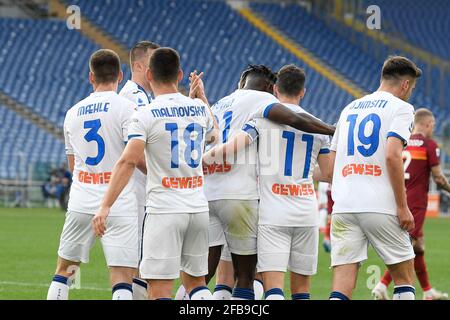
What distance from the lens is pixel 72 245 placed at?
30.0 ft

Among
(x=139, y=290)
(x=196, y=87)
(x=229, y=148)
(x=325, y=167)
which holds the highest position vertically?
(x=196, y=87)

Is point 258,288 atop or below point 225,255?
below

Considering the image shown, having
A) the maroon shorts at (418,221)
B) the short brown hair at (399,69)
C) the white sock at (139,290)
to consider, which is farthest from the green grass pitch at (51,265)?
the short brown hair at (399,69)

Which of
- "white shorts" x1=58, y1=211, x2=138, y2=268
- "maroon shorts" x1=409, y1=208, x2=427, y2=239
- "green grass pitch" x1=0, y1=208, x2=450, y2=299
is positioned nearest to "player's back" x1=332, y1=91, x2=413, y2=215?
"white shorts" x1=58, y1=211, x2=138, y2=268

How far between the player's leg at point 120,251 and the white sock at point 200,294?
1.91 ft

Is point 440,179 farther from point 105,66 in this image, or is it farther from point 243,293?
point 105,66

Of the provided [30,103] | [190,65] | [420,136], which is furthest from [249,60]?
[420,136]

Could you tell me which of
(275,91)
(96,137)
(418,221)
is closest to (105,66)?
(96,137)

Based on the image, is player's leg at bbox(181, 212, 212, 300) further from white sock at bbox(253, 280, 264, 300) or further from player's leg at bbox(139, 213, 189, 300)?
white sock at bbox(253, 280, 264, 300)

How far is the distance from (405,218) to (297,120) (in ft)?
4.02

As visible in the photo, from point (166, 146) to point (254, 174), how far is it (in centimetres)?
122

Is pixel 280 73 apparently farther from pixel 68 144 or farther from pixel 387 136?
pixel 68 144

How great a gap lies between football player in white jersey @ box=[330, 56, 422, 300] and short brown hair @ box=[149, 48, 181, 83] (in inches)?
60.0

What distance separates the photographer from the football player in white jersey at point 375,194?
8.62 m
